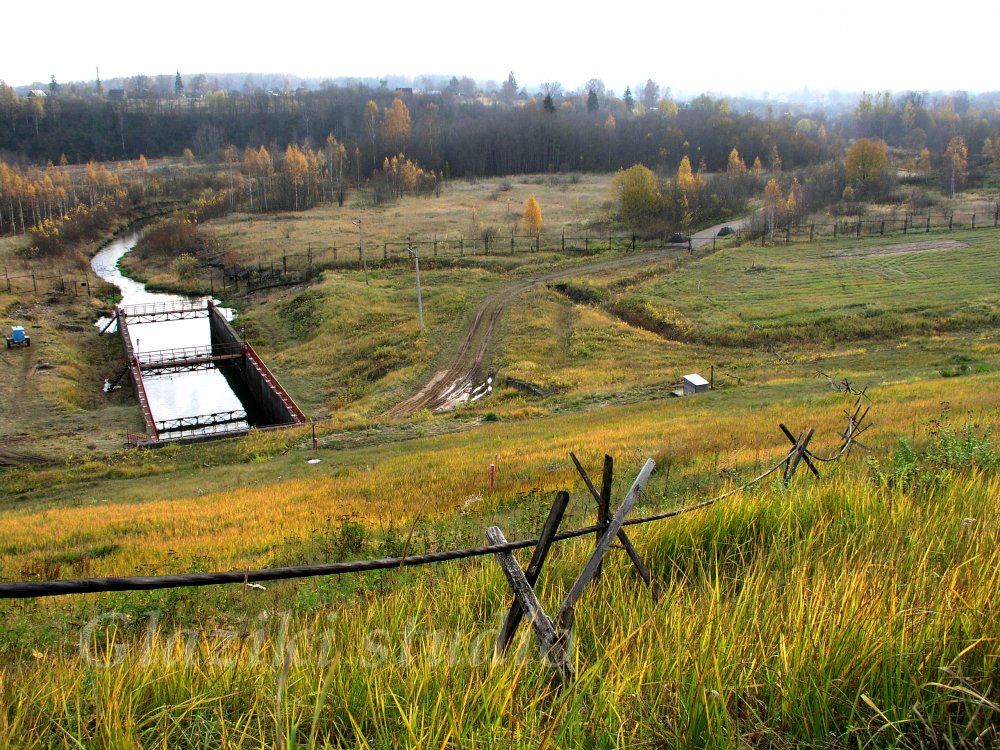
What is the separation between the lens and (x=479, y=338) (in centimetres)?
4875

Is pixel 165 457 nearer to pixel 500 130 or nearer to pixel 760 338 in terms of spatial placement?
pixel 760 338

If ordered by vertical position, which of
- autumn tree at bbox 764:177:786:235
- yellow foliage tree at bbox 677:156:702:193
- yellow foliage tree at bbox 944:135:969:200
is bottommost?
autumn tree at bbox 764:177:786:235

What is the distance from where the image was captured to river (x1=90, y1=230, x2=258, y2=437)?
45.1 metres

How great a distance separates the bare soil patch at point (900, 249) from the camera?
64562 mm

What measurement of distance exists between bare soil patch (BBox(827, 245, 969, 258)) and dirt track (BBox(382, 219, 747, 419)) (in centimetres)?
1530

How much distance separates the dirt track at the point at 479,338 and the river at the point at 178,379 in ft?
35.4

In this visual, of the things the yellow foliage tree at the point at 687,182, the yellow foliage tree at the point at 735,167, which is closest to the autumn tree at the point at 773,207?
the yellow foliage tree at the point at 687,182

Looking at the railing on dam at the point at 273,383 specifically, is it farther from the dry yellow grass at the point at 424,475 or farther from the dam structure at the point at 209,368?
the dry yellow grass at the point at 424,475

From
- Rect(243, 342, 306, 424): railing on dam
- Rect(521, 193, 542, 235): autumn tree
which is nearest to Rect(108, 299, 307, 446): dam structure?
Rect(243, 342, 306, 424): railing on dam

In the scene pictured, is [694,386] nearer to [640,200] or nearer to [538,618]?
[538,618]

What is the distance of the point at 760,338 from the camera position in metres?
45.3

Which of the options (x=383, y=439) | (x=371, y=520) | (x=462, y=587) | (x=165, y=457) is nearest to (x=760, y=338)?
(x=383, y=439)

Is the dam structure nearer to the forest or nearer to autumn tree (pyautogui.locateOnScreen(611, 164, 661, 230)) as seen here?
the forest

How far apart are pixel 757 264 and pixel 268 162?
8968 centimetres
